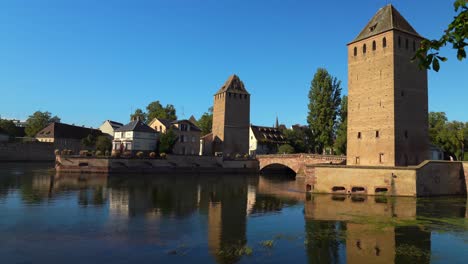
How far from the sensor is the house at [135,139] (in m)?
57.4

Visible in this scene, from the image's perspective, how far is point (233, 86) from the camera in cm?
6900

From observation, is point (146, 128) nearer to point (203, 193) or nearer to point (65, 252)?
point (203, 193)

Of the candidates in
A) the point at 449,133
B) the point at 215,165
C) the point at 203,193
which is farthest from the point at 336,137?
the point at 203,193

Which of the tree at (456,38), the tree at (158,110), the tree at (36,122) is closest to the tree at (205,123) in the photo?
the tree at (158,110)

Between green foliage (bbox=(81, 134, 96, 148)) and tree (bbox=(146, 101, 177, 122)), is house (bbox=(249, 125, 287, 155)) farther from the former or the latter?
green foliage (bbox=(81, 134, 96, 148))

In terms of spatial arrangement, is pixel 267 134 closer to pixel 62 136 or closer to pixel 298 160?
pixel 298 160

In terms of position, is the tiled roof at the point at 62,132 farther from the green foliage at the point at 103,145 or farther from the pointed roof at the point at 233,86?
the pointed roof at the point at 233,86

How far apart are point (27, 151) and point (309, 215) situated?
6387cm

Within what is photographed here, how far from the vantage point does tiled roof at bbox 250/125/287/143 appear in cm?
7306

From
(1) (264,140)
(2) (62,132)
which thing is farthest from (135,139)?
(2) (62,132)

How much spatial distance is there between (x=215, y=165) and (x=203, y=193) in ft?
87.5

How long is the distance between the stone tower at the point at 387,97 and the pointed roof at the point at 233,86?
35828 mm

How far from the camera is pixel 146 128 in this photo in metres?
59.2

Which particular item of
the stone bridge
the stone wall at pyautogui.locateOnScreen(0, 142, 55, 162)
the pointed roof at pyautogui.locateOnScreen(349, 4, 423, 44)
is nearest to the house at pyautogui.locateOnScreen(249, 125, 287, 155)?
the stone bridge
